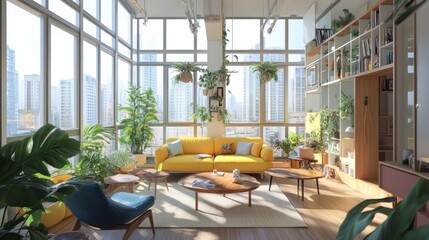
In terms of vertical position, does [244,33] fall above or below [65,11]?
above

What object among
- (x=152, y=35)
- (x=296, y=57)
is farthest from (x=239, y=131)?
(x=152, y=35)

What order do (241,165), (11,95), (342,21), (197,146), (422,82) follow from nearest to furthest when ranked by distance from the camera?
1. (422,82)
2. (11,95)
3. (241,165)
4. (342,21)
5. (197,146)

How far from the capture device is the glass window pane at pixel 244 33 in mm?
7637

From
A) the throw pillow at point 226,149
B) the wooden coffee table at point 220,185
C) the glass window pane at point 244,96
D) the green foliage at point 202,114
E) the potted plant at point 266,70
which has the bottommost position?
the wooden coffee table at point 220,185

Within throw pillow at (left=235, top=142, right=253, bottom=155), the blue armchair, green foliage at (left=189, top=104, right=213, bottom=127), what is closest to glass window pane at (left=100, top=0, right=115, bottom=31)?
green foliage at (left=189, top=104, right=213, bottom=127)

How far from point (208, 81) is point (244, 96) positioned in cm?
125

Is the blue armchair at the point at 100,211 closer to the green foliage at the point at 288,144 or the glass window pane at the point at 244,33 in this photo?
the green foliage at the point at 288,144

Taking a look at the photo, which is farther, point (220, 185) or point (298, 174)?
point (298, 174)

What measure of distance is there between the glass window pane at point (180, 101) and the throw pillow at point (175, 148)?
1302 millimetres

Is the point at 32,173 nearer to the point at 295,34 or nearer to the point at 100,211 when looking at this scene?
the point at 100,211

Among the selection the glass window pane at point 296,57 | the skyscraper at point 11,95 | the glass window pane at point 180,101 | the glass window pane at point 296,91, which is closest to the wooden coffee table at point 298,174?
the glass window pane at point 296,91

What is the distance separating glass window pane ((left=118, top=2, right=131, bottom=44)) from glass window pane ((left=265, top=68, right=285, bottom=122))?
3.69 metres

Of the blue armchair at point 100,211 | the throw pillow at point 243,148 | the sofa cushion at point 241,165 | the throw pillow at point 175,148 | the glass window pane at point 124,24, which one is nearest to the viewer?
the blue armchair at point 100,211

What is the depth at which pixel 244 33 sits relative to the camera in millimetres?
7645
